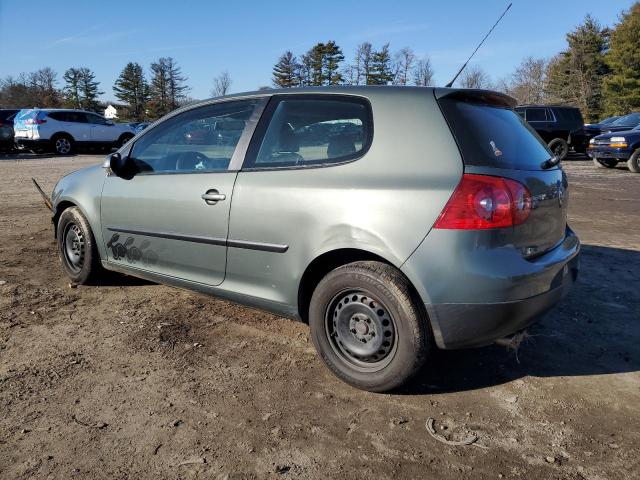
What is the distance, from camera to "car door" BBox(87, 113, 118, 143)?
21594 millimetres

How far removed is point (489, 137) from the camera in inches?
108

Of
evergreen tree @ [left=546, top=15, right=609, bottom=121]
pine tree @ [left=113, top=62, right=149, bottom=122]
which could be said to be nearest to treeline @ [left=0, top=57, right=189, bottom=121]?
pine tree @ [left=113, top=62, right=149, bottom=122]

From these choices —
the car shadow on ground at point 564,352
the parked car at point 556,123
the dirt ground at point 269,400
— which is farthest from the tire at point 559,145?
the dirt ground at point 269,400

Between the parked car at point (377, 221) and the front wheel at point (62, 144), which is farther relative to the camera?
the front wheel at point (62, 144)

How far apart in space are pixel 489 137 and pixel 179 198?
2022 millimetres

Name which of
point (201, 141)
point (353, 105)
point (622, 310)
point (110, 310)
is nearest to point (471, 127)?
point (353, 105)

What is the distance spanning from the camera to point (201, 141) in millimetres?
3797

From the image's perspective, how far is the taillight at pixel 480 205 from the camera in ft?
8.17

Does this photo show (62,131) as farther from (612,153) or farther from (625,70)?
(625,70)

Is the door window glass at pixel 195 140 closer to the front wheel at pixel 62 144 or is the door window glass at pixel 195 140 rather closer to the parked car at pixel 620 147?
the parked car at pixel 620 147

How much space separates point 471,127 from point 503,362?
→ 1.47 meters

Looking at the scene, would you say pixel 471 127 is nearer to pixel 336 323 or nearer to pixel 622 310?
pixel 336 323

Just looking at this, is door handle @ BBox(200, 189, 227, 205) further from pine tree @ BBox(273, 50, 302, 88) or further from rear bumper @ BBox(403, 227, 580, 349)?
pine tree @ BBox(273, 50, 302, 88)

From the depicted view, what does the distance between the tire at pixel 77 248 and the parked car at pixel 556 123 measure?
54.2ft
